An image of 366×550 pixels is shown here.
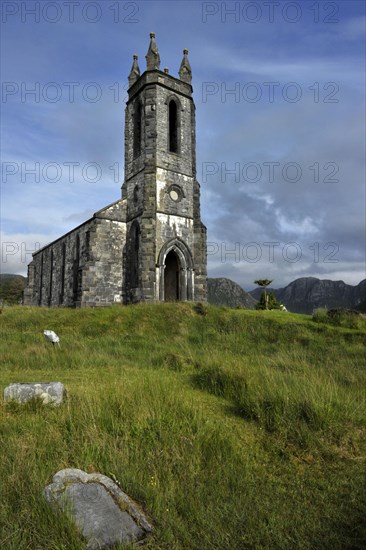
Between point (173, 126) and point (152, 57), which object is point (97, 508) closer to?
point (173, 126)

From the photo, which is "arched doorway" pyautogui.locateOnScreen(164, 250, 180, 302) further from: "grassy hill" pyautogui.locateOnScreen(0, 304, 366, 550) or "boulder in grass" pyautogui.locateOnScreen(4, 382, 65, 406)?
"boulder in grass" pyautogui.locateOnScreen(4, 382, 65, 406)

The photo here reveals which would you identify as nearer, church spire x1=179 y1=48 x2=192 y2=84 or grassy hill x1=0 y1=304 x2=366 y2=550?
grassy hill x1=0 y1=304 x2=366 y2=550

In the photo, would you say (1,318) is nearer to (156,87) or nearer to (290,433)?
(290,433)

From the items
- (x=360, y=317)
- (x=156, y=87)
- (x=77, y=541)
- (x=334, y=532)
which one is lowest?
(x=334, y=532)

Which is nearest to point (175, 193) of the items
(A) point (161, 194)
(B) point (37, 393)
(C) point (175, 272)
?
(A) point (161, 194)

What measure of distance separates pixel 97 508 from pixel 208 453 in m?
1.53

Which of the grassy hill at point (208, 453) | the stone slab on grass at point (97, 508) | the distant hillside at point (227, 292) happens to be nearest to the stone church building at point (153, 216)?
the grassy hill at point (208, 453)

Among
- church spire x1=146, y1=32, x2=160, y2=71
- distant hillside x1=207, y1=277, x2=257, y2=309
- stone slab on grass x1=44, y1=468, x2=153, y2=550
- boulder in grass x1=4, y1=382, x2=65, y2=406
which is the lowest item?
stone slab on grass x1=44, y1=468, x2=153, y2=550

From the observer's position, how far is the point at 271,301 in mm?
35531

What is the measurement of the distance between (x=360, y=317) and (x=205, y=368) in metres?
12.3

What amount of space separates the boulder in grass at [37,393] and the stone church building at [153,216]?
1426cm

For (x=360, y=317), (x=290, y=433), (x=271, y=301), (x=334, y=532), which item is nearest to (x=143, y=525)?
(x=334, y=532)

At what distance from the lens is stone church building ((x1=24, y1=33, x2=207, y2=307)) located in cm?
2072

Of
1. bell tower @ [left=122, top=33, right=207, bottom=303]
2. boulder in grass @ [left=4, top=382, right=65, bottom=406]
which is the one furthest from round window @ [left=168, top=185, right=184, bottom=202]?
boulder in grass @ [left=4, top=382, right=65, bottom=406]
